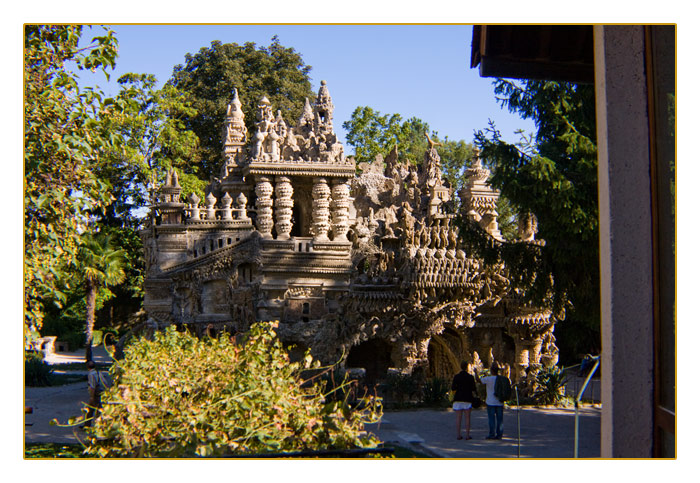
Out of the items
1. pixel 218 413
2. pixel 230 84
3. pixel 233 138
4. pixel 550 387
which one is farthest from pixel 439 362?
pixel 230 84

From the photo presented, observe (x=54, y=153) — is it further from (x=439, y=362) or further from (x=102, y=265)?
(x=102, y=265)

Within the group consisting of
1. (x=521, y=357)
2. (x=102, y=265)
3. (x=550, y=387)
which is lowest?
(x=550, y=387)

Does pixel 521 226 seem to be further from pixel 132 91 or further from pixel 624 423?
pixel 624 423

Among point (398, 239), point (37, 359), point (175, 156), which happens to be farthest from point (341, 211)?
point (175, 156)

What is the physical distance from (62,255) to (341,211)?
16103 millimetres

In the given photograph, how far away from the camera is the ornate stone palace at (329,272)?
2162cm

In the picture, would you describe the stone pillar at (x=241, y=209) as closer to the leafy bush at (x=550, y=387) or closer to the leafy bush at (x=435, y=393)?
the leafy bush at (x=435, y=393)

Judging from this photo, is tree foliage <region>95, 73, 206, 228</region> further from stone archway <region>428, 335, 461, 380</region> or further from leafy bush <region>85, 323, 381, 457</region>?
leafy bush <region>85, 323, 381, 457</region>

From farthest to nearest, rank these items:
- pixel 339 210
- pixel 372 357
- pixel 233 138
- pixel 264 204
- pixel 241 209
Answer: pixel 233 138 < pixel 241 209 < pixel 264 204 < pixel 339 210 < pixel 372 357

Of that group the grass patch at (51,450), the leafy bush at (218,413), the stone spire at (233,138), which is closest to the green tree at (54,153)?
the leafy bush at (218,413)

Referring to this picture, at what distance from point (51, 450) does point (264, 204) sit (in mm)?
13763

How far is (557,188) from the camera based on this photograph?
14.5 meters

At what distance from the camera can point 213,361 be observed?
30.3 feet

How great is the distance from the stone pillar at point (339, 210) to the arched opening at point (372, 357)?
359 centimetres
